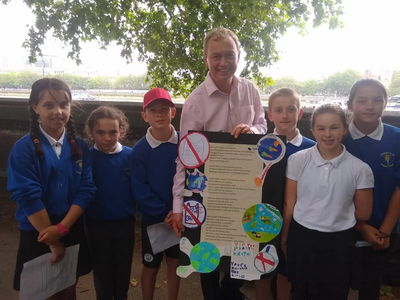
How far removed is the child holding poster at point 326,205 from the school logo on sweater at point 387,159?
200mm

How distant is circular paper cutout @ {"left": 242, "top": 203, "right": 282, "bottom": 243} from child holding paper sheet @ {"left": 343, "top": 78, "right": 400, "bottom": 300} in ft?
1.99

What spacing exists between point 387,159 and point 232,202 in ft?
3.62

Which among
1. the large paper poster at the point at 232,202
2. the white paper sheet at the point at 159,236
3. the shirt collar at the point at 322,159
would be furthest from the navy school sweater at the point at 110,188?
the shirt collar at the point at 322,159

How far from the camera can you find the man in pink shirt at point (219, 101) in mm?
2045

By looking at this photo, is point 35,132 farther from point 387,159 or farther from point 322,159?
point 387,159

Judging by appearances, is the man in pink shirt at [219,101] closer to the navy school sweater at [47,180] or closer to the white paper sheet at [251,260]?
the white paper sheet at [251,260]

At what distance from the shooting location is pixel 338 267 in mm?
1910

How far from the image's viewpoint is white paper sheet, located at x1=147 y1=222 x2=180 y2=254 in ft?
7.66

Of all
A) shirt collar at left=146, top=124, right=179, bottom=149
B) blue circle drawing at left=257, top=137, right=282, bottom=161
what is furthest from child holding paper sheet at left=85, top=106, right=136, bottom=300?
blue circle drawing at left=257, top=137, right=282, bottom=161

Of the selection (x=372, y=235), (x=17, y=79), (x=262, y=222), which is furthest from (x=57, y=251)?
(x=17, y=79)

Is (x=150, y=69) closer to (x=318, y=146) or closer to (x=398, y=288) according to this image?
(x=318, y=146)

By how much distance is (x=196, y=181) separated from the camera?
201cm

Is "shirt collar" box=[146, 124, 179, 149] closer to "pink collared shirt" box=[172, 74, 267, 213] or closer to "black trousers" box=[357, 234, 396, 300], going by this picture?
"pink collared shirt" box=[172, 74, 267, 213]

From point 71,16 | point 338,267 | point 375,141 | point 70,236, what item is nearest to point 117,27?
point 71,16
